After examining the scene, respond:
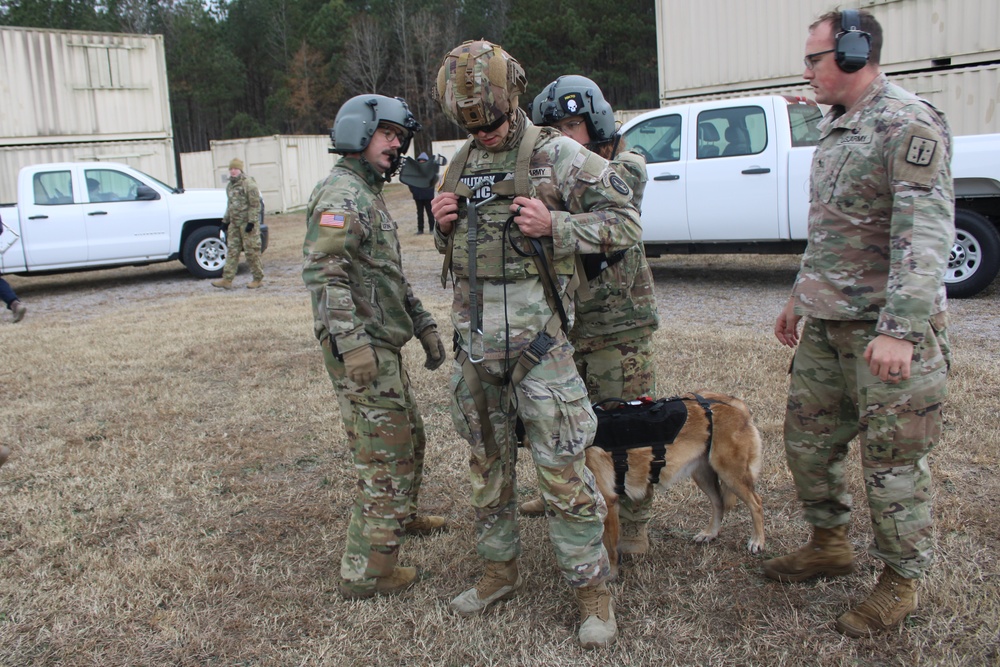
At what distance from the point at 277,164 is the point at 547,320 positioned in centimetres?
2189

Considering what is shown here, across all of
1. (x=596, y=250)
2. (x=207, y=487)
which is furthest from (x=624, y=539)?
(x=207, y=487)

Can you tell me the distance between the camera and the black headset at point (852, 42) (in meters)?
2.56

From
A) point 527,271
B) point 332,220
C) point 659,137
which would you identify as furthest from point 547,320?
point 659,137

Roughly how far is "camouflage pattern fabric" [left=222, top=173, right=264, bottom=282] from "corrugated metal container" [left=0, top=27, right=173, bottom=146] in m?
7.54

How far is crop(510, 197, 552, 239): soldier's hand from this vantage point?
2510mm

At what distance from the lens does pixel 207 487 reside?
4305mm

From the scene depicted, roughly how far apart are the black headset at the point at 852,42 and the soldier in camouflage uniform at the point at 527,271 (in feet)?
2.72

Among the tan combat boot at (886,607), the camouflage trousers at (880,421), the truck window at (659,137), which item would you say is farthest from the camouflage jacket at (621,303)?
the truck window at (659,137)

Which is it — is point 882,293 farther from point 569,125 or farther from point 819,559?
point 569,125

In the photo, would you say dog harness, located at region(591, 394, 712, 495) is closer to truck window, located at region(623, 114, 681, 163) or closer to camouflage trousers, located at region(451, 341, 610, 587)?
camouflage trousers, located at region(451, 341, 610, 587)

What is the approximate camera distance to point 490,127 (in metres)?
2.59

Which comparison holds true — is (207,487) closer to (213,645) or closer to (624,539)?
(213,645)

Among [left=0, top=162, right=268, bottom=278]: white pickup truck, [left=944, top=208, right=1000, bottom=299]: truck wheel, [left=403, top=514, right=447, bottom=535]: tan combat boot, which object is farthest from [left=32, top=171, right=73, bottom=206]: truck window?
[left=944, top=208, right=1000, bottom=299]: truck wheel

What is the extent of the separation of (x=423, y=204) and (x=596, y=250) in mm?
14264
